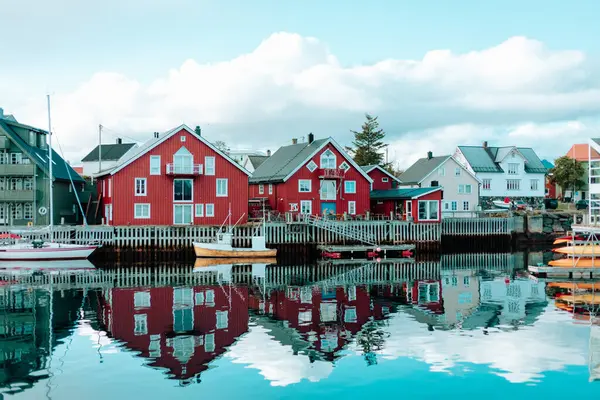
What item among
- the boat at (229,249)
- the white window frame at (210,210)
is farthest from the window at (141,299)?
the white window frame at (210,210)

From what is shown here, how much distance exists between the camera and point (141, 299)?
33469mm

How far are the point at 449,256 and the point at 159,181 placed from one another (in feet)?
82.5

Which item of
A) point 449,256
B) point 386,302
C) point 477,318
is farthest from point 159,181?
point 477,318

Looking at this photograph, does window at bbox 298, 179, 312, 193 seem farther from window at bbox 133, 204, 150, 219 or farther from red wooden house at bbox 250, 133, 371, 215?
window at bbox 133, 204, 150, 219

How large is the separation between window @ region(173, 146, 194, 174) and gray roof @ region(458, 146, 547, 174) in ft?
128

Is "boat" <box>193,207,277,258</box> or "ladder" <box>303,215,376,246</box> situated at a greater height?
"ladder" <box>303,215,376,246</box>

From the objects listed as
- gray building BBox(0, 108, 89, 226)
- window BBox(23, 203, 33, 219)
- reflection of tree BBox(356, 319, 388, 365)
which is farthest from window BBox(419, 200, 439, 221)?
reflection of tree BBox(356, 319, 388, 365)

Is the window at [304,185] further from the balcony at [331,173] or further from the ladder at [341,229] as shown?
the ladder at [341,229]

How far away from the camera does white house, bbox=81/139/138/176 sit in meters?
93.3

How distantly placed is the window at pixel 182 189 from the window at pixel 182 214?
1.94 ft

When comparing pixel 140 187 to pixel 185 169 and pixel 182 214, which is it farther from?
pixel 182 214

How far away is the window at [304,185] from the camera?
63.0 meters

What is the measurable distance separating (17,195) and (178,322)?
3680 cm

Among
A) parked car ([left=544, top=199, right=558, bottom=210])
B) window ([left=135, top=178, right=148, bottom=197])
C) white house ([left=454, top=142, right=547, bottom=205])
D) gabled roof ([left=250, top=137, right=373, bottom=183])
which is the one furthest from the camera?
parked car ([left=544, top=199, right=558, bottom=210])
